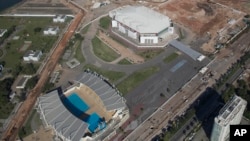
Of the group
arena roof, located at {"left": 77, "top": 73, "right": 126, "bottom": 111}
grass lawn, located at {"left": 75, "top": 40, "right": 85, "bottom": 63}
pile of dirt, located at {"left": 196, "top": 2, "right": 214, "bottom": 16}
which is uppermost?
pile of dirt, located at {"left": 196, "top": 2, "right": 214, "bottom": 16}

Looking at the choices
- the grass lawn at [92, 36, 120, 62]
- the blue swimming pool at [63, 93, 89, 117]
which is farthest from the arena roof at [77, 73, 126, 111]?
the grass lawn at [92, 36, 120, 62]

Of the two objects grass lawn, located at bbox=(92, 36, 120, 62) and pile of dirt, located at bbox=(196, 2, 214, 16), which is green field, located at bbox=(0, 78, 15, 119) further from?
pile of dirt, located at bbox=(196, 2, 214, 16)

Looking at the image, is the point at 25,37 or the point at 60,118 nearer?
the point at 60,118

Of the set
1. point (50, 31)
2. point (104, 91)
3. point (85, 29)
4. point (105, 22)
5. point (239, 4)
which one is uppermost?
point (239, 4)

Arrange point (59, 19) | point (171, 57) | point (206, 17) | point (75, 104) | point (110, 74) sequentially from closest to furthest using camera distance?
point (75, 104), point (110, 74), point (171, 57), point (206, 17), point (59, 19)

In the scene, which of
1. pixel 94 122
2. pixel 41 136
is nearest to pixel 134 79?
pixel 94 122

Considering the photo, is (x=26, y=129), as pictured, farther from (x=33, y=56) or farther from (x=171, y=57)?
(x=171, y=57)

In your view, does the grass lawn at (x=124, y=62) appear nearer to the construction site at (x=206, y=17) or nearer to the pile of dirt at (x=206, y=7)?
the construction site at (x=206, y=17)
